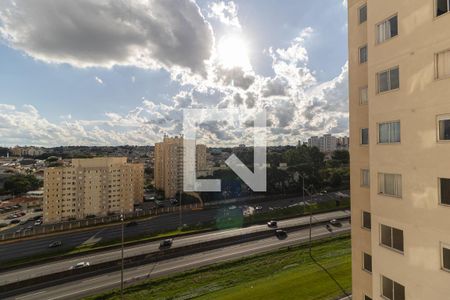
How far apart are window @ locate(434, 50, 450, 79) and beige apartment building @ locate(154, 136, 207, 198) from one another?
5652 cm

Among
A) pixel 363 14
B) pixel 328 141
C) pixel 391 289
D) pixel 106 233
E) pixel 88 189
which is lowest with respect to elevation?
pixel 106 233

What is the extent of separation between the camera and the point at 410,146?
606 centimetres

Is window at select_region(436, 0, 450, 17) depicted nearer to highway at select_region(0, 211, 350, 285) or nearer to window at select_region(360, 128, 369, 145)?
window at select_region(360, 128, 369, 145)

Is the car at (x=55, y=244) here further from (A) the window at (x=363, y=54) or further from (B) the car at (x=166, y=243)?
(A) the window at (x=363, y=54)

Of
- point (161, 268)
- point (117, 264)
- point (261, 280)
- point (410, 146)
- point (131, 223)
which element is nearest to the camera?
point (410, 146)

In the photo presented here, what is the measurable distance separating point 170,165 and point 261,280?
147 feet

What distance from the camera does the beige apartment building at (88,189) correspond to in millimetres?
44188

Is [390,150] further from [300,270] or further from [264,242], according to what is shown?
[264,242]

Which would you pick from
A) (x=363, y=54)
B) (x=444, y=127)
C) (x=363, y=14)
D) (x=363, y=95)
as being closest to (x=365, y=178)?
(x=363, y=95)

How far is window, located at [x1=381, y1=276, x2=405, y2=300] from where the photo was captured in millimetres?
6327

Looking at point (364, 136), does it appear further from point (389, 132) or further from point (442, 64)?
point (442, 64)

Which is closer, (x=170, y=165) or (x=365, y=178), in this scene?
(x=365, y=178)

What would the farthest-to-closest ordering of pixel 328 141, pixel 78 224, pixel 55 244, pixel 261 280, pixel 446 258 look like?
pixel 328 141 < pixel 78 224 < pixel 55 244 < pixel 261 280 < pixel 446 258

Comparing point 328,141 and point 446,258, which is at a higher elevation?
point 328,141
